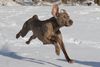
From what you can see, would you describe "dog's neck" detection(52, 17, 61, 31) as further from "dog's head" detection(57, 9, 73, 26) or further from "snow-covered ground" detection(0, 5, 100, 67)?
"snow-covered ground" detection(0, 5, 100, 67)

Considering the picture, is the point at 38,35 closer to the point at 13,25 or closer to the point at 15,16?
the point at 13,25

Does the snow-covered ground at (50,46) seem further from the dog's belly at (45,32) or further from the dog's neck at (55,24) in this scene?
the dog's neck at (55,24)

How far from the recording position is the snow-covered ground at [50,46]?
727cm

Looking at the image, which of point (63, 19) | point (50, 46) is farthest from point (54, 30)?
point (50, 46)

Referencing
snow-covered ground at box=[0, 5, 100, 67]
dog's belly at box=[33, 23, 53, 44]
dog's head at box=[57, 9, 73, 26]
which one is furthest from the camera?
snow-covered ground at box=[0, 5, 100, 67]

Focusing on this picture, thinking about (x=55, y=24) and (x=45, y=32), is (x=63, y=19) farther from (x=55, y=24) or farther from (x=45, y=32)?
(x=45, y=32)

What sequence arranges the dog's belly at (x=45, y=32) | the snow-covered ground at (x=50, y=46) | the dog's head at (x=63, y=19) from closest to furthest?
the dog's head at (x=63, y=19) < the dog's belly at (x=45, y=32) < the snow-covered ground at (x=50, y=46)

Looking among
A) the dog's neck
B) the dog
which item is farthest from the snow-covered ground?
the dog's neck

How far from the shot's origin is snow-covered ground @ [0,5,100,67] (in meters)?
7.27

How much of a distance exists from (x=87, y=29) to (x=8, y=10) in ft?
18.3

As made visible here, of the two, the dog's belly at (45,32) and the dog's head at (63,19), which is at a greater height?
the dog's head at (63,19)

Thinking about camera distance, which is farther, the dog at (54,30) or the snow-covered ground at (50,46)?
the snow-covered ground at (50,46)

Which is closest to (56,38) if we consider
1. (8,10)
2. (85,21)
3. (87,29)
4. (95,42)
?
(95,42)

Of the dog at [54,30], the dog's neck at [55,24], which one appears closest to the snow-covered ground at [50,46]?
the dog at [54,30]
